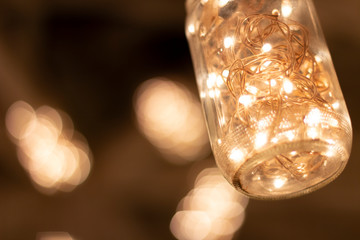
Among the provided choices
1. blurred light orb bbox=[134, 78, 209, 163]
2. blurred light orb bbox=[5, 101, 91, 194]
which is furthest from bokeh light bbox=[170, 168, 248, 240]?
blurred light orb bbox=[5, 101, 91, 194]

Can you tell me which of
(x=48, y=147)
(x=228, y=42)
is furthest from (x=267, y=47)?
(x=48, y=147)

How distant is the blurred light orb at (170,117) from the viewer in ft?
8.63

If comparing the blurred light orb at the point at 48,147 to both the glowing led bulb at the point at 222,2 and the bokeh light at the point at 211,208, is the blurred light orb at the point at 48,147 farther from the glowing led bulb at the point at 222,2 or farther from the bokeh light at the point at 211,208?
the glowing led bulb at the point at 222,2

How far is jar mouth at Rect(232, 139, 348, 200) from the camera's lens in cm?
103

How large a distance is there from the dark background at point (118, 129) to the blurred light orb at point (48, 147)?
0.16 feet

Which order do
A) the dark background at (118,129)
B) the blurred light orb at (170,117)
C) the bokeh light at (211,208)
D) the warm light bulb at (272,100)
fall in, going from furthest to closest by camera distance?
the bokeh light at (211,208), the blurred light orb at (170,117), the dark background at (118,129), the warm light bulb at (272,100)

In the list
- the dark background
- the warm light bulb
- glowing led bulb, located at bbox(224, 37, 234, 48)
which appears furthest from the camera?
the dark background

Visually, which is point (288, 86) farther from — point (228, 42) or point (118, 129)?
point (118, 129)

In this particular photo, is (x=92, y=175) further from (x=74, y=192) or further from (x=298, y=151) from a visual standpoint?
(x=298, y=151)

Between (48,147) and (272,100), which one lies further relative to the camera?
(48,147)

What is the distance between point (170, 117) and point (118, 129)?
13.7 inches

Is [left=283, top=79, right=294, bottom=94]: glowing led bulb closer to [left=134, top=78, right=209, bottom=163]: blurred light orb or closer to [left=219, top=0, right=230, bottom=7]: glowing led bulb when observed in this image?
[left=219, top=0, right=230, bottom=7]: glowing led bulb

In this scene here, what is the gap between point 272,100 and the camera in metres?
1.00

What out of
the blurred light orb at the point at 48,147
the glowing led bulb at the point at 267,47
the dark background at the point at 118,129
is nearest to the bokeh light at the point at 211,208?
the dark background at the point at 118,129
